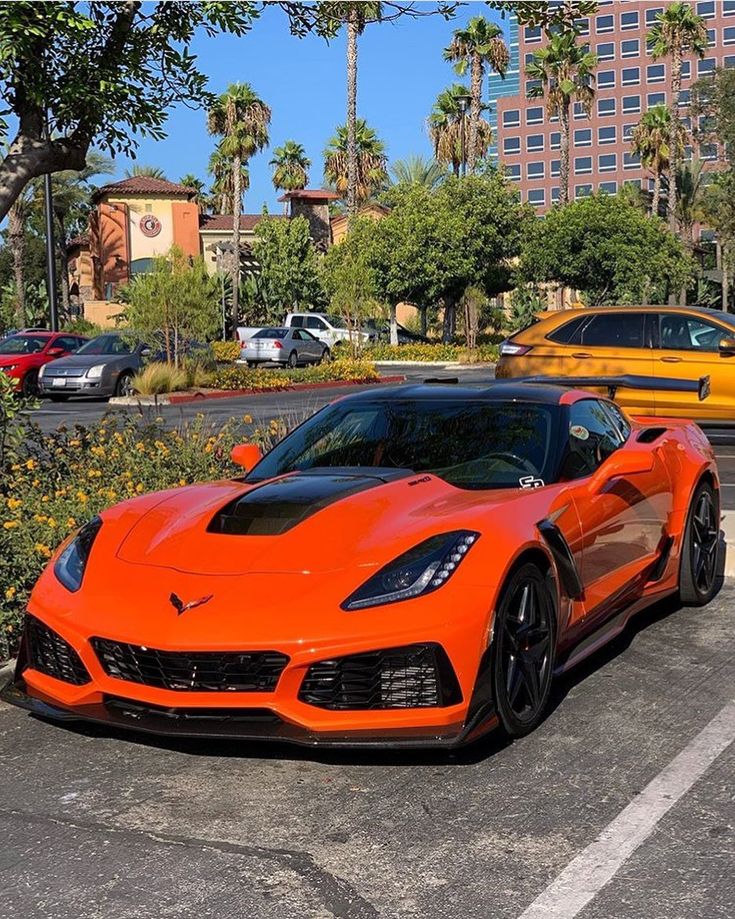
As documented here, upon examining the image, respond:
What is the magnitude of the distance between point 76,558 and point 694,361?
10442mm

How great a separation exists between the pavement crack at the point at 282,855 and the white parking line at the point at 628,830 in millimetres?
461

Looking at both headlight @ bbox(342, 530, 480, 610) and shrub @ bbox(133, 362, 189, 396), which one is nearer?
headlight @ bbox(342, 530, 480, 610)

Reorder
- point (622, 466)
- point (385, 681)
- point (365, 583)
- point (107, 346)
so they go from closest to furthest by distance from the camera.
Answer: point (385, 681) → point (365, 583) → point (622, 466) → point (107, 346)

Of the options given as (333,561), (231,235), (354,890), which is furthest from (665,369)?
(231,235)

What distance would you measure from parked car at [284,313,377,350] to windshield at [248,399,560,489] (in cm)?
4186

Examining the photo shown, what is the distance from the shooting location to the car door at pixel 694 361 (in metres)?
13.7

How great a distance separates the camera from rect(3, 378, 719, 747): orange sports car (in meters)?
4.15

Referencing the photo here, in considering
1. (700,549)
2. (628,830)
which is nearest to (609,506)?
(700,549)

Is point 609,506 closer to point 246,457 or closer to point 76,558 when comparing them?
point 246,457

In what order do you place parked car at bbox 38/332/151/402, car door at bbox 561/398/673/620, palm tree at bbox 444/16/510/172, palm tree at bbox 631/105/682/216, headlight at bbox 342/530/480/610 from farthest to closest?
palm tree at bbox 631/105/682/216, palm tree at bbox 444/16/510/172, parked car at bbox 38/332/151/402, car door at bbox 561/398/673/620, headlight at bbox 342/530/480/610

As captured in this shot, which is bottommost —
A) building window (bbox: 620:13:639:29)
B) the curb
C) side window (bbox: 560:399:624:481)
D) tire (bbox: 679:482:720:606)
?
the curb

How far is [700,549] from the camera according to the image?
682cm

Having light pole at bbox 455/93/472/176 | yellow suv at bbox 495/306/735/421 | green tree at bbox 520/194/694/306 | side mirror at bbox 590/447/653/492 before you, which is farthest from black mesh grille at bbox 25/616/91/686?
light pole at bbox 455/93/472/176

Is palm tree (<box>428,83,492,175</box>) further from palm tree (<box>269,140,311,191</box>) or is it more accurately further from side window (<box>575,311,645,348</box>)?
side window (<box>575,311,645,348</box>)
